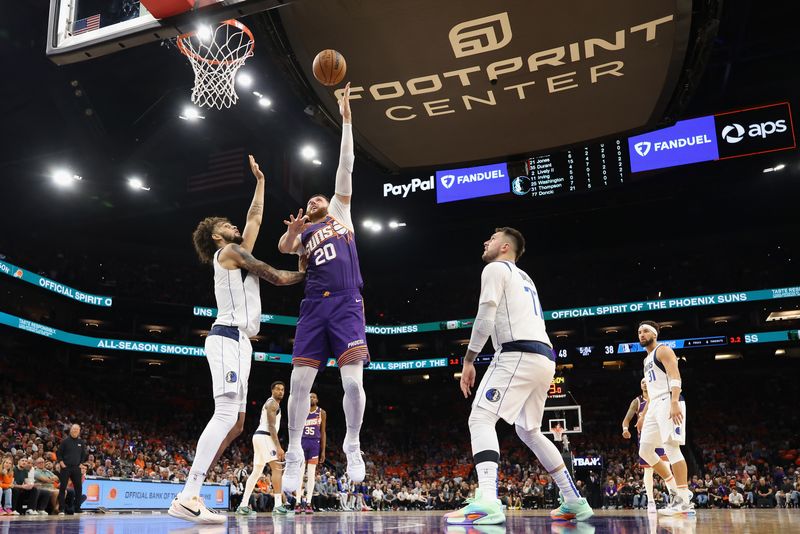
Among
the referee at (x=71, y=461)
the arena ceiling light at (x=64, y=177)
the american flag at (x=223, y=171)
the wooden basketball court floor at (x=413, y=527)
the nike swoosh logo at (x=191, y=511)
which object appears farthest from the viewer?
the american flag at (x=223, y=171)

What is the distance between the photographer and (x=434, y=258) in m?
36.5

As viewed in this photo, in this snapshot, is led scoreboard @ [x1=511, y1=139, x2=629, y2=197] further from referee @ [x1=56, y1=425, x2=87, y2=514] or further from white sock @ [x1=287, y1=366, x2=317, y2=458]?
white sock @ [x1=287, y1=366, x2=317, y2=458]

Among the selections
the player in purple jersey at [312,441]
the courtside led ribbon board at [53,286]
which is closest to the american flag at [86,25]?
the player in purple jersey at [312,441]

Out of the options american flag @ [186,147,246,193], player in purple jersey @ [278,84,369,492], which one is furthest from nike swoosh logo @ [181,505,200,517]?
american flag @ [186,147,246,193]

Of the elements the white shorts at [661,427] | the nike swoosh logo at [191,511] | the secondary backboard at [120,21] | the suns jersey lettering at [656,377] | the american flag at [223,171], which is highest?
the american flag at [223,171]

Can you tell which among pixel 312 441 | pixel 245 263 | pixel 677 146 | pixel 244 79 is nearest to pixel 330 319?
pixel 245 263

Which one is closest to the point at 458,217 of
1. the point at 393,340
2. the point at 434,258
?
the point at 434,258

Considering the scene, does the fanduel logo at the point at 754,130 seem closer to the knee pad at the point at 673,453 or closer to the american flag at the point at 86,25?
the knee pad at the point at 673,453

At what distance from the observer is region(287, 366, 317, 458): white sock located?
5.71 m

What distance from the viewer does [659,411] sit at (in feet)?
28.8

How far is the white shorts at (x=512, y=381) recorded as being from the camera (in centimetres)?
488

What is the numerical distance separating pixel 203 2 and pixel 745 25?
687 inches

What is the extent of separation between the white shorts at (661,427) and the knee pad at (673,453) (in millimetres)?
50

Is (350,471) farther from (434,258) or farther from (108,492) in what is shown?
(434,258)
